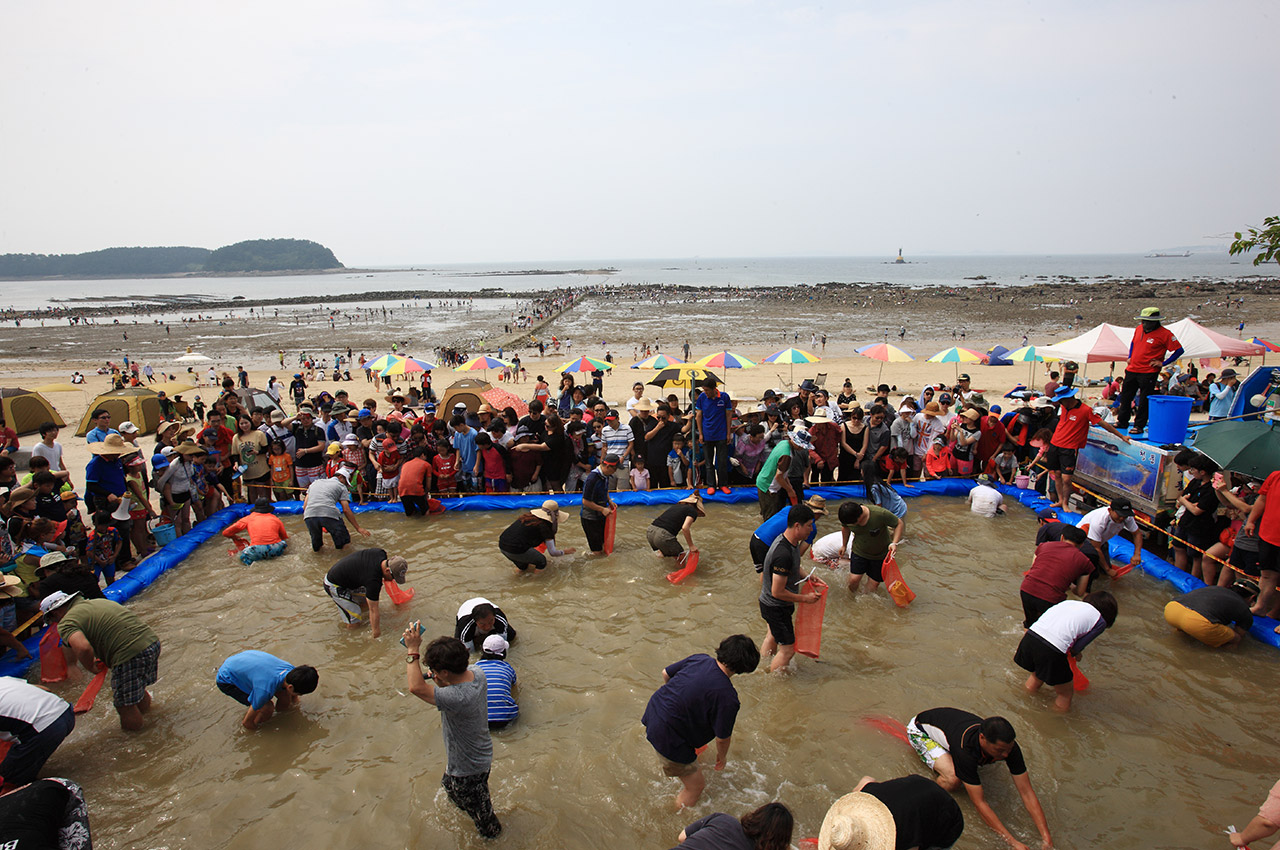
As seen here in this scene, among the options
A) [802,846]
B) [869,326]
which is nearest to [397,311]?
[869,326]

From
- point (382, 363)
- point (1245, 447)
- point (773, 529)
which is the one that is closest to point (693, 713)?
point (773, 529)

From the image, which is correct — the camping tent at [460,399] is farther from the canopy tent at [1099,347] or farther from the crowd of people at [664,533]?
the canopy tent at [1099,347]

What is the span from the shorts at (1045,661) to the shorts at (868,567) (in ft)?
5.73

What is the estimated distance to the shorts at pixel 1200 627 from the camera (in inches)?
227

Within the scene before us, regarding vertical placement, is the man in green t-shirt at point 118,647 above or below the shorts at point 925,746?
above

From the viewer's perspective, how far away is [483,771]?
3834 millimetres

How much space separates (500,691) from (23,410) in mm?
20799

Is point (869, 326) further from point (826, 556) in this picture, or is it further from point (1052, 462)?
point (826, 556)

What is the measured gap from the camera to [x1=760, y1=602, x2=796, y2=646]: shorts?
5.39 meters

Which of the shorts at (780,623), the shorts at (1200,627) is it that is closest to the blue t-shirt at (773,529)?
the shorts at (780,623)

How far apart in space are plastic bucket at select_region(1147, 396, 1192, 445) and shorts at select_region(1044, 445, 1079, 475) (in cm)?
98

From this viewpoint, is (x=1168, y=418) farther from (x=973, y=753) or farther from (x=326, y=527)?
(x=326, y=527)

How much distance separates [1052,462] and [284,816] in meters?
10.1

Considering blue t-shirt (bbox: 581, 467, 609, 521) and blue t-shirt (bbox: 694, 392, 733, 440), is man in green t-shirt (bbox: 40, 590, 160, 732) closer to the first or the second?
blue t-shirt (bbox: 581, 467, 609, 521)
